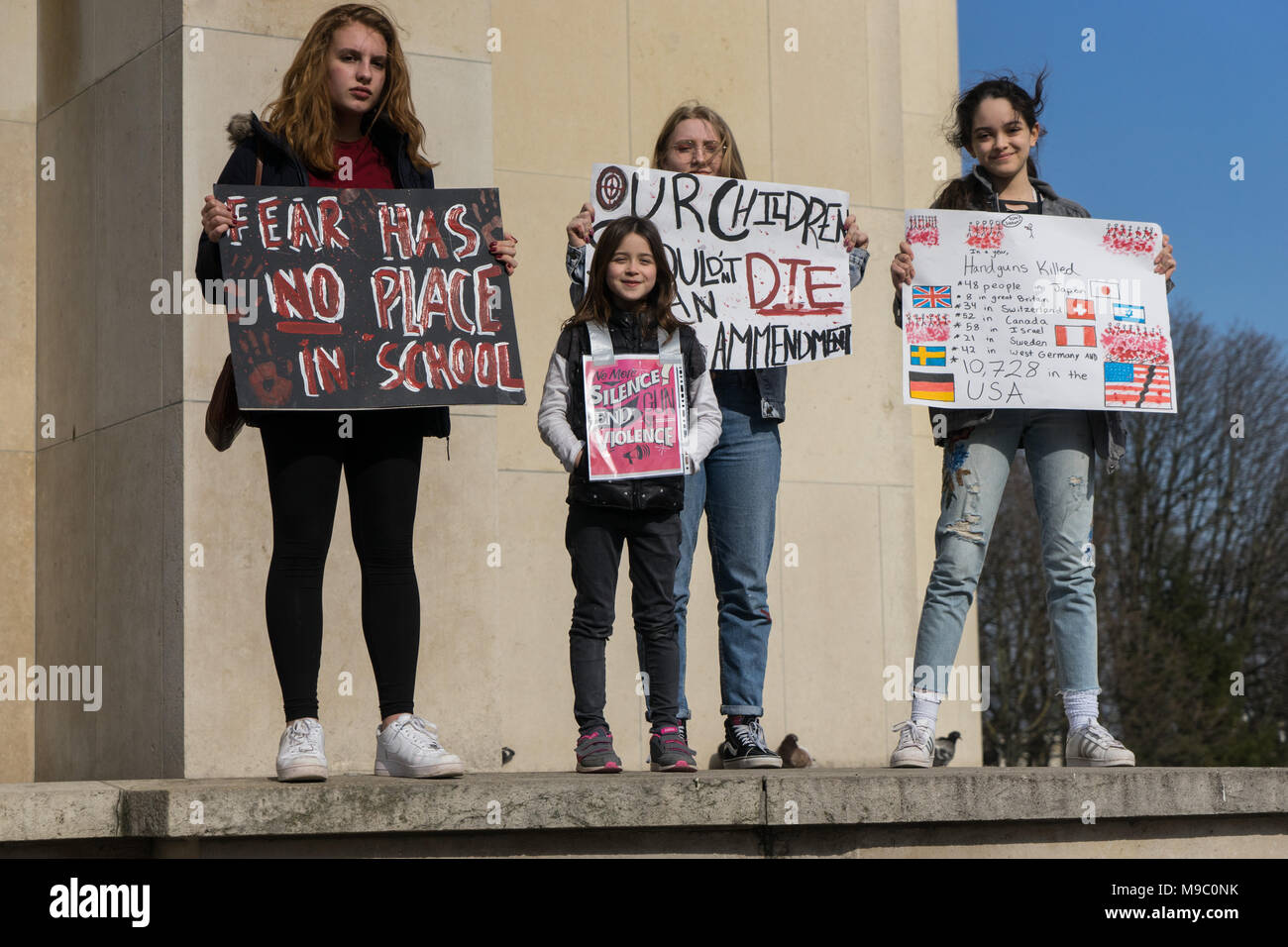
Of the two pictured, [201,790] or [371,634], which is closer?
[201,790]

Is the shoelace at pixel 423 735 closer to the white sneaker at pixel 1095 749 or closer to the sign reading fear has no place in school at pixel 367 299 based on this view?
the sign reading fear has no place in school at pixel 367 299

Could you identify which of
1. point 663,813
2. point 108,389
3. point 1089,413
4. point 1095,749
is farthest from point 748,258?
point 108,389

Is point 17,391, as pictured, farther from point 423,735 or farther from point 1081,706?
point 1081,706

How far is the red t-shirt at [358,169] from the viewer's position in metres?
4.64

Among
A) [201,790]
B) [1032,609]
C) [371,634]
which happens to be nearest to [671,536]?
[371,634]

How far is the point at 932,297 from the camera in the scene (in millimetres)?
5461

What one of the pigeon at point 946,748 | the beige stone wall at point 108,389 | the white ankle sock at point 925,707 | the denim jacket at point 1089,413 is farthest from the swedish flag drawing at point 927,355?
the pigeon at point 946,748

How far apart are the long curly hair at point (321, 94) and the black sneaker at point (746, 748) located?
2.16 metres

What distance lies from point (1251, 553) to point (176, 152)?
74.0ft

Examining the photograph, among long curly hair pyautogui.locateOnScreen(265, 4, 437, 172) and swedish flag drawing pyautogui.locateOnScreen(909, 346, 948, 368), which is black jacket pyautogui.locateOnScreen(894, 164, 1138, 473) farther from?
long curly hair pyautogui.locateOnScreen(265, 4, 437, 172)

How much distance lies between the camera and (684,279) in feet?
17.7

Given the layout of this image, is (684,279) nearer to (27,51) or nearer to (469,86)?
(469,86)

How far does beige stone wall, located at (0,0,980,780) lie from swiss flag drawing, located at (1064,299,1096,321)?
222 centimetres

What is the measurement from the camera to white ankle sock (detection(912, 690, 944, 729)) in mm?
4988
